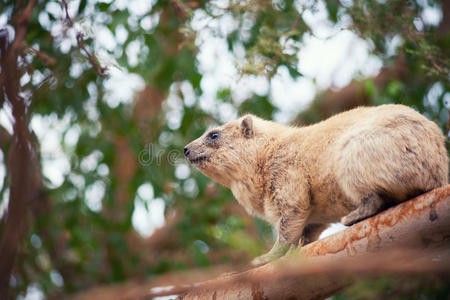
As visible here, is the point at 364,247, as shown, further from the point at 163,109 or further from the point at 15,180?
the point at 163,109

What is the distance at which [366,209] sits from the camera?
169 inches

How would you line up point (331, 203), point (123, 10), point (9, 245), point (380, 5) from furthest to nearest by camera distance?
point (123, 10), point (380, 5), point (331, 203), point (9, 245)

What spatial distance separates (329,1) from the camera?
6.91 m

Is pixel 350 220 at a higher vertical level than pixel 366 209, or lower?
lower

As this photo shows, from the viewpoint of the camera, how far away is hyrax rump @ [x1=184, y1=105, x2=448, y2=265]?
425 centimetres

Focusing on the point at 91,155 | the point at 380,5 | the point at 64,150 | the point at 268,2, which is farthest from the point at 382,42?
the point at 64,150

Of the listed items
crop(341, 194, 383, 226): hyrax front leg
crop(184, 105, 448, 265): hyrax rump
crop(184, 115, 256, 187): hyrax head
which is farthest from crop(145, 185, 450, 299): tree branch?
crop(184, 115, 256, 187): hyrax head

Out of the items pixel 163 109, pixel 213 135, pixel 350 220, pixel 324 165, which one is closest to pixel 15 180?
pixel 350 220

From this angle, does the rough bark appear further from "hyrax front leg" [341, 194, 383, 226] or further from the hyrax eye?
the hyrax eye

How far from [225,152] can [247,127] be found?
1.30 ft

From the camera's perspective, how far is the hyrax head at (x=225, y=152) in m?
5.63

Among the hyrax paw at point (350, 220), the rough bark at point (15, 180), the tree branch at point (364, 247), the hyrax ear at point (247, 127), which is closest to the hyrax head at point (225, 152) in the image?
the hyrax ear at point (247, 127)

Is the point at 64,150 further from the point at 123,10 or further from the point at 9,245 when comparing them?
the point at 9,245

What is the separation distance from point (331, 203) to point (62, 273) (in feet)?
19.6
